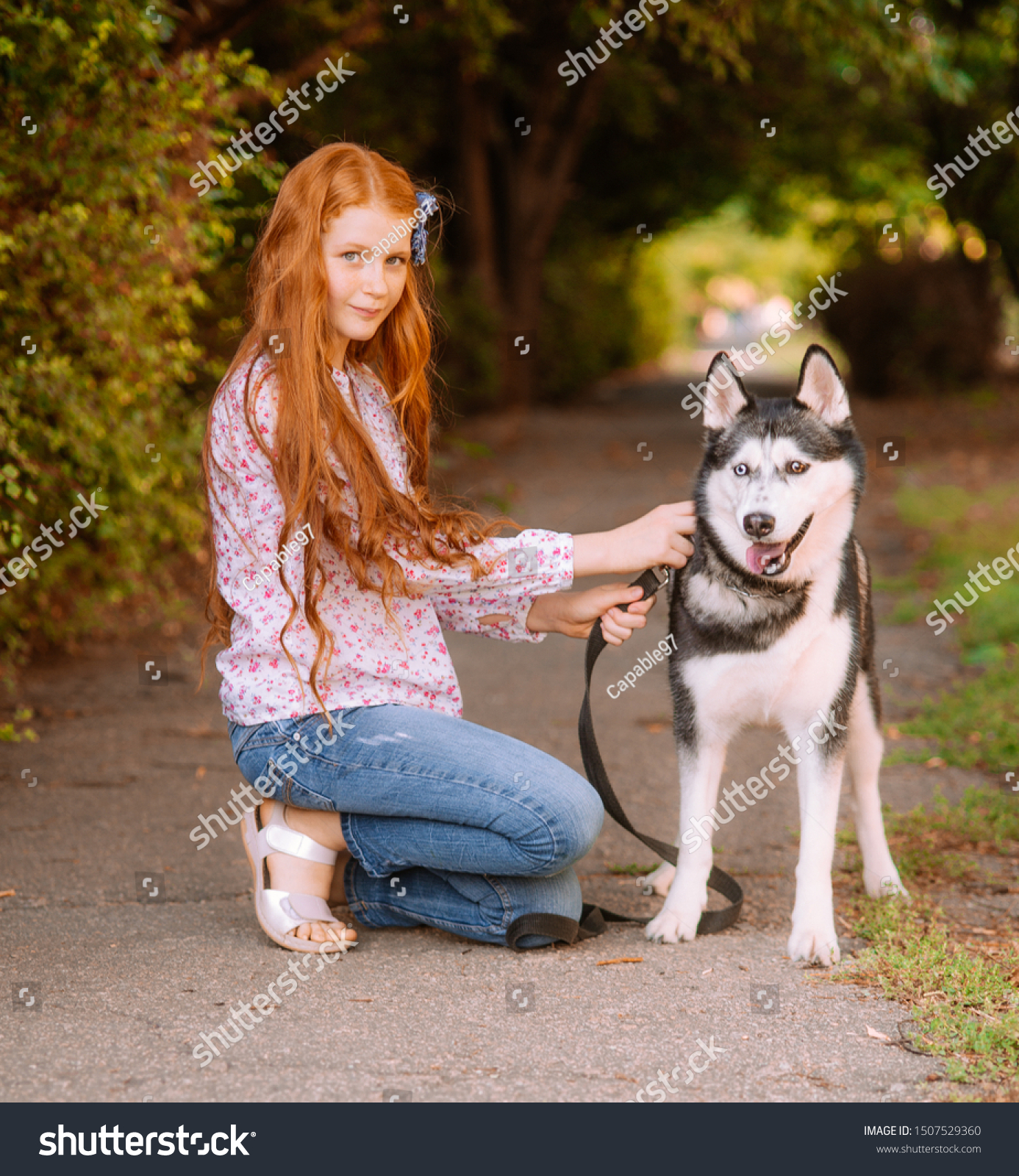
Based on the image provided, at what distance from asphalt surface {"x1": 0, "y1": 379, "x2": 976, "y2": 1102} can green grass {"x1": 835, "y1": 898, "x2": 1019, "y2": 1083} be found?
61mm

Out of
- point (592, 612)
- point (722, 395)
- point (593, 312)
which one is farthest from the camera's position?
point (593, 312)

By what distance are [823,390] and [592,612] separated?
0.87 m

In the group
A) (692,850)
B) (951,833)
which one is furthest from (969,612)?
(692,850)

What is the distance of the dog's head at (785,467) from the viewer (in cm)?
320

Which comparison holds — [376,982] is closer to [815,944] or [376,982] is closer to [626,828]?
[626,828]

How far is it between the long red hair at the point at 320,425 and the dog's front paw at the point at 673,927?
106 cm

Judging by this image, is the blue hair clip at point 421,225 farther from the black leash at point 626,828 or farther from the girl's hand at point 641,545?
the black leash at point 626,828

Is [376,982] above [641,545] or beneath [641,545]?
beneath

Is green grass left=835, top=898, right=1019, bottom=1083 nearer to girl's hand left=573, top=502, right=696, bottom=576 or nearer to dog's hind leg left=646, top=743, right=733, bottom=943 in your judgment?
dog's hind leg left=646, top=743, right=733, bottom=943

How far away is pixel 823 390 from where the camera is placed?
132 inches

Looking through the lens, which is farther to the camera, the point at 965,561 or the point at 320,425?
the point at 965,561

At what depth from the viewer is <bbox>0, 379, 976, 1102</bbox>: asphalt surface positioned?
2.57 m

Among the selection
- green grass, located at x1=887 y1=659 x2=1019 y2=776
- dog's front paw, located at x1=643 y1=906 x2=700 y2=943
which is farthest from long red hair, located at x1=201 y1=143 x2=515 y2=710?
green grass, located at x1=887 y1=659 x2=1019 y2=776

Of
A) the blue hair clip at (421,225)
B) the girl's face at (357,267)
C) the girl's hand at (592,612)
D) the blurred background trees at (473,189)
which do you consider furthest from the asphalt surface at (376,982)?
the blue hair clip at (421,225)
